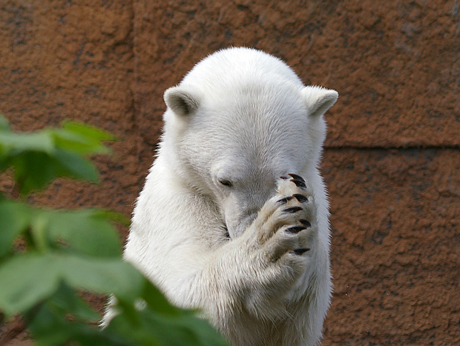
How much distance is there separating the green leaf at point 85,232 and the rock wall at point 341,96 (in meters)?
3.27

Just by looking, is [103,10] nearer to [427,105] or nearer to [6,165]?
[427,105]

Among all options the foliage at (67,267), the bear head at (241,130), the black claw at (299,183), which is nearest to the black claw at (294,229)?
the black claw at (299,183)

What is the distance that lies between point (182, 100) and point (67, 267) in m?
1.96

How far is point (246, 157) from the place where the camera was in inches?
90.2

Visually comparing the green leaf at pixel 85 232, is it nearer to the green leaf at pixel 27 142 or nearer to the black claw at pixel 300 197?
the green leaf at pixel 27 142

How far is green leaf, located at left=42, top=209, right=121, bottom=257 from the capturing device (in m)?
0.61

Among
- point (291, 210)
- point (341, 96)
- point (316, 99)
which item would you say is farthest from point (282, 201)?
point (341, 96)

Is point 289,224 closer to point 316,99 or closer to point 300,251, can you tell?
point 300,251

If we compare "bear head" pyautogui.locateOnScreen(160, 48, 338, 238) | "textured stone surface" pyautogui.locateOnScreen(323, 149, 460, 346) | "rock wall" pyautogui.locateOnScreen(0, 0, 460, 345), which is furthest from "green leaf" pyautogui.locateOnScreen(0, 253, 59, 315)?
"textured stone surface" pyautogui.locateOnScreen(323, 149, 460, 346)

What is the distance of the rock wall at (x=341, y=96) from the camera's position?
3.88m

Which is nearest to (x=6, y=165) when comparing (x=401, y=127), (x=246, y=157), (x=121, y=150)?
(x=246, y=157)

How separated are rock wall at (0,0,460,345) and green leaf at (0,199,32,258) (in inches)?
129

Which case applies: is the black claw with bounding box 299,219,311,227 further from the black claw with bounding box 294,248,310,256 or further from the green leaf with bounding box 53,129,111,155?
the green leaf with bounding box 53,129,111,155

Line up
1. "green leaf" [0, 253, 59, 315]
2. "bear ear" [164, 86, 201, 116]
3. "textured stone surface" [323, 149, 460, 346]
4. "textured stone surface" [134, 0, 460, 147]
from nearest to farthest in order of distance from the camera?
"green leaf" [0, 253, 59, 315], "bear ear" [164, 86, 201, 116], "textured stone surface" [134, 0, 460, 147], "textured stone surface" [323, 149, 460, 346]
